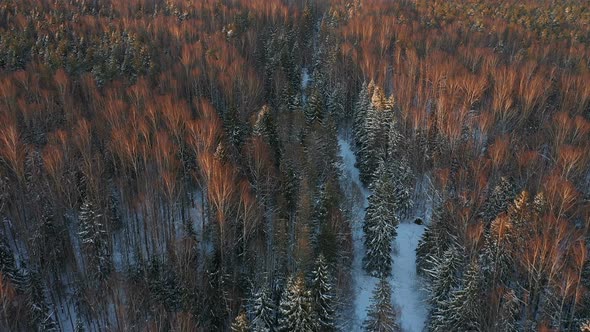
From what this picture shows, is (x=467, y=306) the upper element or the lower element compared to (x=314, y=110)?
lower

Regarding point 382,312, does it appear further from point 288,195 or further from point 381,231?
point 288,195

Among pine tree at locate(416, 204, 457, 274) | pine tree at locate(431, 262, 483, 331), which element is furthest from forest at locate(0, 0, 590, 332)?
pine tree at locate(416, 204, 457, 274)

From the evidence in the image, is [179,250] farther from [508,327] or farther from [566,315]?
[566,315]

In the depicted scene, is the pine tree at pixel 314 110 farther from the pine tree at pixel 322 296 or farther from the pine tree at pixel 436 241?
the pine tree at pixel 322 296

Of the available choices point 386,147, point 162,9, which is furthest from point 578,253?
point 162,9

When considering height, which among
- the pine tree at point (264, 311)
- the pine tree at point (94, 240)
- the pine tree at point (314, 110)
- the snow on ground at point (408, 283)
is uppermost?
the pine tree at point (314, 110)

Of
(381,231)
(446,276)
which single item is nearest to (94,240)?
(381,231)

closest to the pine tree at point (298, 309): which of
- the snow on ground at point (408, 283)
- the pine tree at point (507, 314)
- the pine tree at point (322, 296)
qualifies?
the pine tree at point (322, 296)
